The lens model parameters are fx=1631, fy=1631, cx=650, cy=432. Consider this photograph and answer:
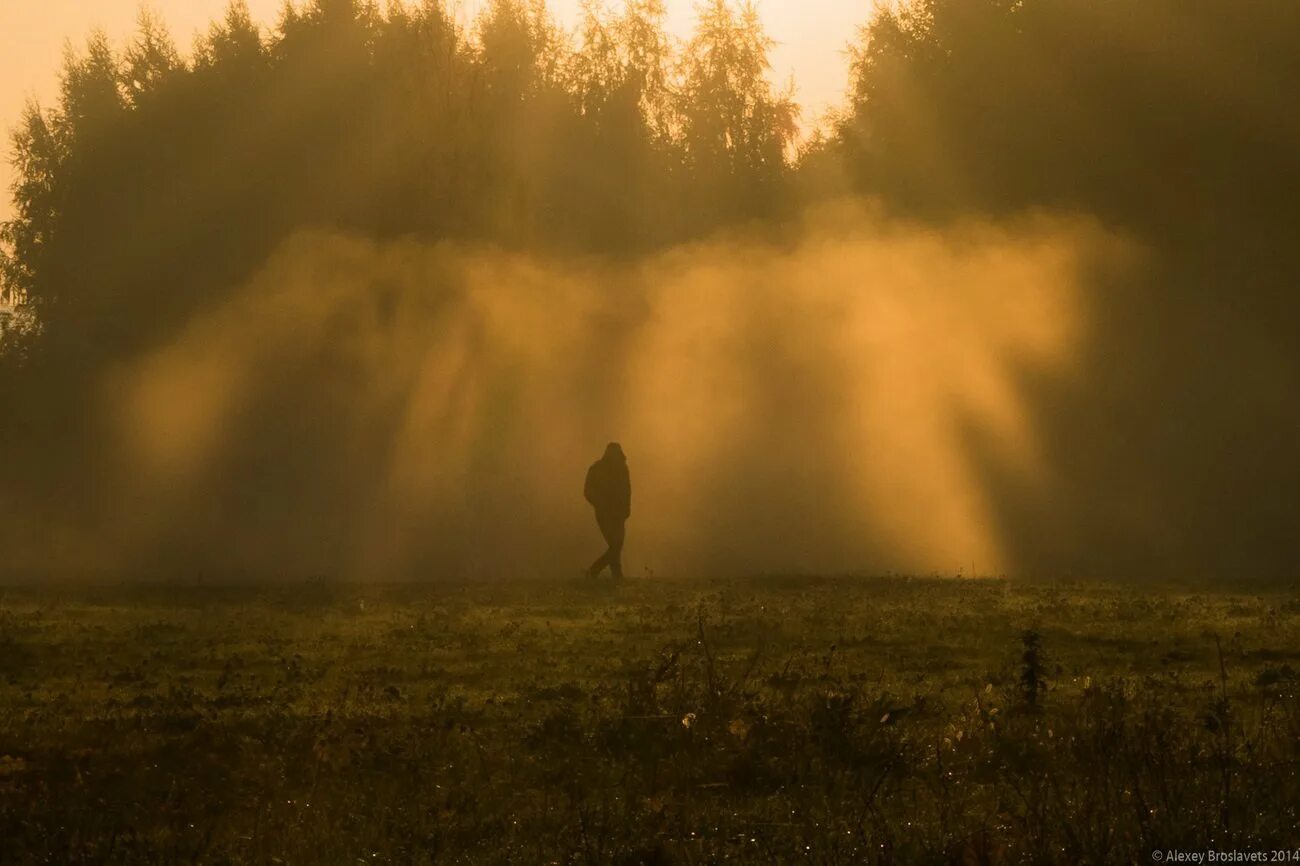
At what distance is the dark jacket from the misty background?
4306 millimetres

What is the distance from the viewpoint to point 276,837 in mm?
9109

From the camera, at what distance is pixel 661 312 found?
164 feet

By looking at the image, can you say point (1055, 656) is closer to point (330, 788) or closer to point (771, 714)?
point (771, 714)

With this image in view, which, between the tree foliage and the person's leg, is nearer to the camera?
the person's leg

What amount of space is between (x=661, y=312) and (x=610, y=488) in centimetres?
2406

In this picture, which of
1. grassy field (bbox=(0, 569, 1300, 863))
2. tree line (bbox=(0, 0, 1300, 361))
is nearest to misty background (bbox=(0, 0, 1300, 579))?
tree line (bbox=(0, 0, 1300, 361))

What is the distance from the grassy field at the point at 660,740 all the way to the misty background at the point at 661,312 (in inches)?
480

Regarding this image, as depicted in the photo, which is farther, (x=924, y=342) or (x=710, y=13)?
(x=710, y=13)

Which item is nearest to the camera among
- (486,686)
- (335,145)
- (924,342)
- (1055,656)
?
(486,686)

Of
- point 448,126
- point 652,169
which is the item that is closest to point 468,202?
point 448,126

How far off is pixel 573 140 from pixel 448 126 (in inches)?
763

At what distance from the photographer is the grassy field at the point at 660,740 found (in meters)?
8.79

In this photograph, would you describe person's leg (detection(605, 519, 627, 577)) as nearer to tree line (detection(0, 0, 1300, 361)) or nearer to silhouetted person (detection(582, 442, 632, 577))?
silhouetted person (detection(582, 442, 632, 577))

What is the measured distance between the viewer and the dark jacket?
26250 mm
